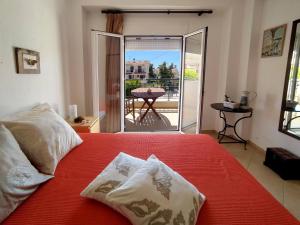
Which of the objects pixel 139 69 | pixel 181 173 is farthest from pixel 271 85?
pixel 139 69

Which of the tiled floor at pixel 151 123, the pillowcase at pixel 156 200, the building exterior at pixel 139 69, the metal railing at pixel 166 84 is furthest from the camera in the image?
the building exterior at pixel 139 69

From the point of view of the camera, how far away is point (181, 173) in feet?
4.58

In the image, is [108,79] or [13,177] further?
[108,79]

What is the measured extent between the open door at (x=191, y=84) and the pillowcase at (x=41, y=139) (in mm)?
2546

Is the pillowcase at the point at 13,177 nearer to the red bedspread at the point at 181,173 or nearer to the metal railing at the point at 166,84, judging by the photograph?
the red bedspread at the point at 181,173

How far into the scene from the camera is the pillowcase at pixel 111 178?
1056mm

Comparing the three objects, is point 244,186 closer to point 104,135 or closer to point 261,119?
point 104,135

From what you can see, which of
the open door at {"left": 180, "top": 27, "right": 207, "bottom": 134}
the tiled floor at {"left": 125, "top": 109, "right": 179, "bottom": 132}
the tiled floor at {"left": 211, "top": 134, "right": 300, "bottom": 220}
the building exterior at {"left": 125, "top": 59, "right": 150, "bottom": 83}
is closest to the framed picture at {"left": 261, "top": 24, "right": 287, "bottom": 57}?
the open door at {"left": 180, "top": 27, "right": 207, "bottom": 134}

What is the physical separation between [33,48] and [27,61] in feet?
0.78

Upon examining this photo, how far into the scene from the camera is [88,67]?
366cm

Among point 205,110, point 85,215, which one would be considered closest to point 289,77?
point 205,110

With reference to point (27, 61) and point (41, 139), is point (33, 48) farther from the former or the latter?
point (41, 139)

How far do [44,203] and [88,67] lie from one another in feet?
9.66

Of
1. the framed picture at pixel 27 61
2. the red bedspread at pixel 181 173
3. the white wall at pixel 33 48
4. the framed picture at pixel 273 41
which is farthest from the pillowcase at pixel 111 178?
the framed picture at pixel 273 41
